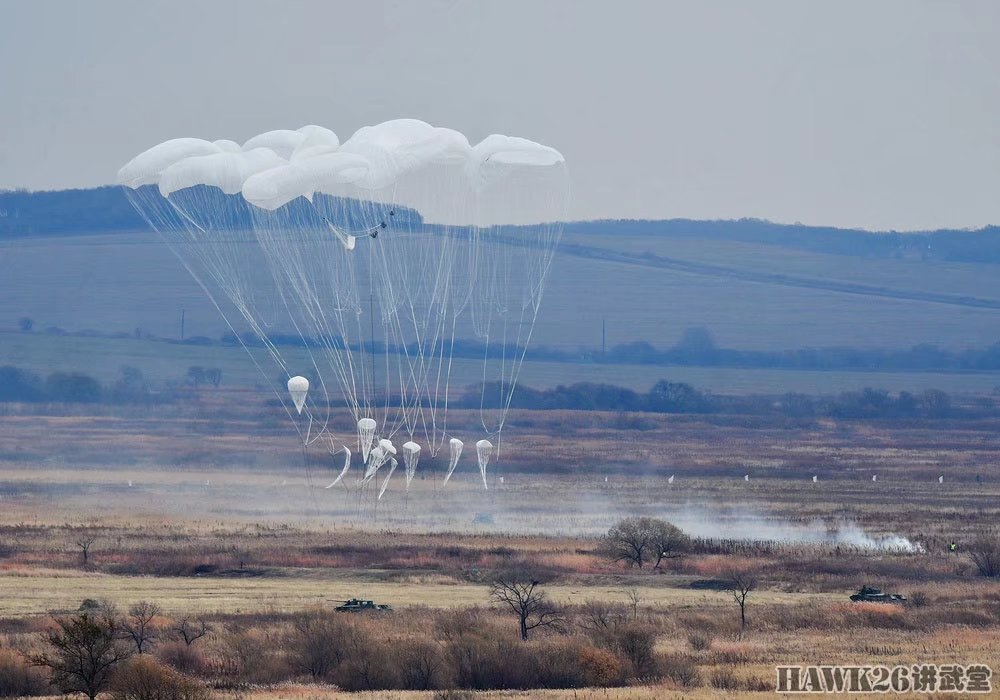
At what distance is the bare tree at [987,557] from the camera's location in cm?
5981

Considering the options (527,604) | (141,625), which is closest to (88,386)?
(527,604)

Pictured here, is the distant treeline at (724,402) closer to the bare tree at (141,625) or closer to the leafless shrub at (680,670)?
the bare tree at (141,625)

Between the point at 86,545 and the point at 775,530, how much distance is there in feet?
100

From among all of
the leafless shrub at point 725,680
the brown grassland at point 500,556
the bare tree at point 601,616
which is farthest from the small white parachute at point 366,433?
the leafless shrub at point 725,680

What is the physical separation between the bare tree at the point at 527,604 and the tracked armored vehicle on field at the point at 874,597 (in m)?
9.78

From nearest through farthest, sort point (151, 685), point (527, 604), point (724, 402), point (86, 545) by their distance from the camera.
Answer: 1. point (151, 685)
2. point (527, 604)
3. point (86, 545)
4. point (724, 402)

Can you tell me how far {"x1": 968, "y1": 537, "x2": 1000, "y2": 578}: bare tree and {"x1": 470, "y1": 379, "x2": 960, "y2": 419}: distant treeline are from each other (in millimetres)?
99056

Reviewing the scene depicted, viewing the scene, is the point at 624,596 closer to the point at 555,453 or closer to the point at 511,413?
the point at 555,453

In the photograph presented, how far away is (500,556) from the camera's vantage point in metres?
63.9

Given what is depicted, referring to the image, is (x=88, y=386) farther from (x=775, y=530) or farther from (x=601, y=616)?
(x=601, y=616)

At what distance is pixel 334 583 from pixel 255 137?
17.5 metres

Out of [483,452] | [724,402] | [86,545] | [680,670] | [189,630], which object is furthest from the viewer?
[724,402]

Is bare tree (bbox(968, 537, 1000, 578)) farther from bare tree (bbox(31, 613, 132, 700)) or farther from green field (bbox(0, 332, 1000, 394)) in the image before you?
green field (bbox(0, 332, 1000, 394))

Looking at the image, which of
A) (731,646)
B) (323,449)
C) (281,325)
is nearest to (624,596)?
(731,646)
